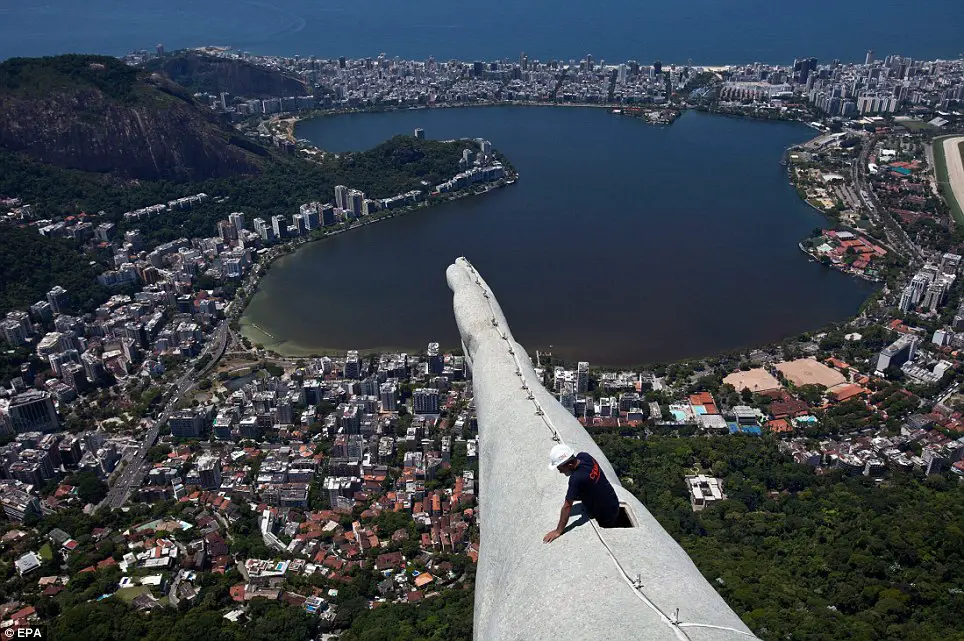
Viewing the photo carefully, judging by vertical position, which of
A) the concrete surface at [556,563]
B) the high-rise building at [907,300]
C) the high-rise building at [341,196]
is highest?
the concrete surface at [556,563]

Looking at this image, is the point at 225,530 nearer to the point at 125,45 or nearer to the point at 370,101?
the point at 370,101

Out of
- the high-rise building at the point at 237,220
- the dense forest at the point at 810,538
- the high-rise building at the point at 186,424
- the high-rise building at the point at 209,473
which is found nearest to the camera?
the dense forest at the point at 810,538

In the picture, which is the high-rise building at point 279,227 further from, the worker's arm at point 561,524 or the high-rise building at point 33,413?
the worker's arm at point 561,524

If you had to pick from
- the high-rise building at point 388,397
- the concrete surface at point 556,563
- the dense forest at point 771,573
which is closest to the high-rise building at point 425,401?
the high-rise building at point 388,397

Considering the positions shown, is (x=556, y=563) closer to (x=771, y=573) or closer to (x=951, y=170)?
(x=771, y=573)

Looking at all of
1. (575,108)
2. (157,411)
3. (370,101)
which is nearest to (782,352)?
(157,411)

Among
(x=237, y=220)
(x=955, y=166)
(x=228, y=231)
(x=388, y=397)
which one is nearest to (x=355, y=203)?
(x=237, y=220)
